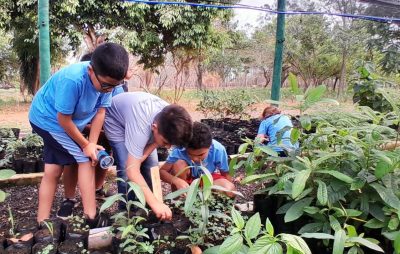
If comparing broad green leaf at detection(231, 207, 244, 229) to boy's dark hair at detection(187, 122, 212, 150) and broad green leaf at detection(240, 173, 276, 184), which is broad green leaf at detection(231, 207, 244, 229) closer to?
broad green leaf at detection(240, 173, 276, 184)

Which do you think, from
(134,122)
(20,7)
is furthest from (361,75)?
(20,7)

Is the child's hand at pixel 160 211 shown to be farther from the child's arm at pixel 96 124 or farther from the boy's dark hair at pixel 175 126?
Result: the child's arm at pixel 96 124

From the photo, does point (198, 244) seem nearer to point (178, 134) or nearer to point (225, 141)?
point (178, 134)

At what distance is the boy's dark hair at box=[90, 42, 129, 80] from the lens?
1633 millimetres

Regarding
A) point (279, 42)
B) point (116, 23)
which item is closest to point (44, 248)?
point (279, 42)

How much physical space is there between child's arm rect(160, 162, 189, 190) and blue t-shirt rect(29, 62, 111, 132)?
1.85 feet

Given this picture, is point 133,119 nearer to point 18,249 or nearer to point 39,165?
point 18,249

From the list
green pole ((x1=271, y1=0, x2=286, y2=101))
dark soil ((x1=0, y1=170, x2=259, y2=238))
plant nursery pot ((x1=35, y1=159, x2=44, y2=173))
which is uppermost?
green pole ((x1=271, y1=0, x2=286, y2=101))

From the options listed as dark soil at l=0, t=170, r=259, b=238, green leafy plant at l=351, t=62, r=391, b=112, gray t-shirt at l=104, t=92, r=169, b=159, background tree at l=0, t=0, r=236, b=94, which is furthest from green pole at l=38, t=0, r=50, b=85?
background tree at l=0, t=0, r=236, b=94

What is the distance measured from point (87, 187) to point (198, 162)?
0.68 m

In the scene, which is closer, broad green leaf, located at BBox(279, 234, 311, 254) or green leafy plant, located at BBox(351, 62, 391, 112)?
broad green leaf, located at BBox(279, 234, 311, 254)

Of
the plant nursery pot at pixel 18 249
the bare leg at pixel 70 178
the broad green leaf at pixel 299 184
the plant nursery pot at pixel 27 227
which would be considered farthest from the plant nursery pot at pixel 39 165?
the broad green leaf at pixel 299 184

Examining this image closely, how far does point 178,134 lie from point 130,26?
28.1 feet

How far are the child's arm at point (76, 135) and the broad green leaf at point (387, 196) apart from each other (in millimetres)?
1339
